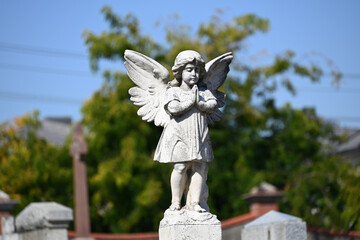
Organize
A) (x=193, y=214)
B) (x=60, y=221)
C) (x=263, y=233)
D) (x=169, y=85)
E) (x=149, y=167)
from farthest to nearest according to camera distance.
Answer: (x=149, y=167) → (x=60, y=221) → (x=263, y=233) → (x=169, y=85) → (x=193, y=214)

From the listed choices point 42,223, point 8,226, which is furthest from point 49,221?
point 8,226

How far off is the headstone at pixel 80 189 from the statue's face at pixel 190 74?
8971mm

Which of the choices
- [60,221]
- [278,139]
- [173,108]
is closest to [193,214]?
[173,108]

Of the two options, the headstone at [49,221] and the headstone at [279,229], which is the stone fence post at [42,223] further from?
the headstone at [279,229]

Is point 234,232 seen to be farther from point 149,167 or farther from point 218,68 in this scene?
point 218,68

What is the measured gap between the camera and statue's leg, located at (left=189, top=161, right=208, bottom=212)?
7.71 metres

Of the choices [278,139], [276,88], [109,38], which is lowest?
[278,139]

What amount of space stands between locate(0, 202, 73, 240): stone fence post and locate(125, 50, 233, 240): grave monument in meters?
3.22

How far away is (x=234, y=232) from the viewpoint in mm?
15617

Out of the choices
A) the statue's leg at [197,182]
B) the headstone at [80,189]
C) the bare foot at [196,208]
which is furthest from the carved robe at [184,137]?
the headstone at [80,189]

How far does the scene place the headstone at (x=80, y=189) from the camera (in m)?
16.8

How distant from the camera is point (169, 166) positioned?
20.3 meters

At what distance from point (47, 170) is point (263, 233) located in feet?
39.4

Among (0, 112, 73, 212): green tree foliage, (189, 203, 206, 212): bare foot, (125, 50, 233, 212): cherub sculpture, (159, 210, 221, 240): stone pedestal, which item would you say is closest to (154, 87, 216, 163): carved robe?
(125, 50, 233, 212): cherub sculpture
